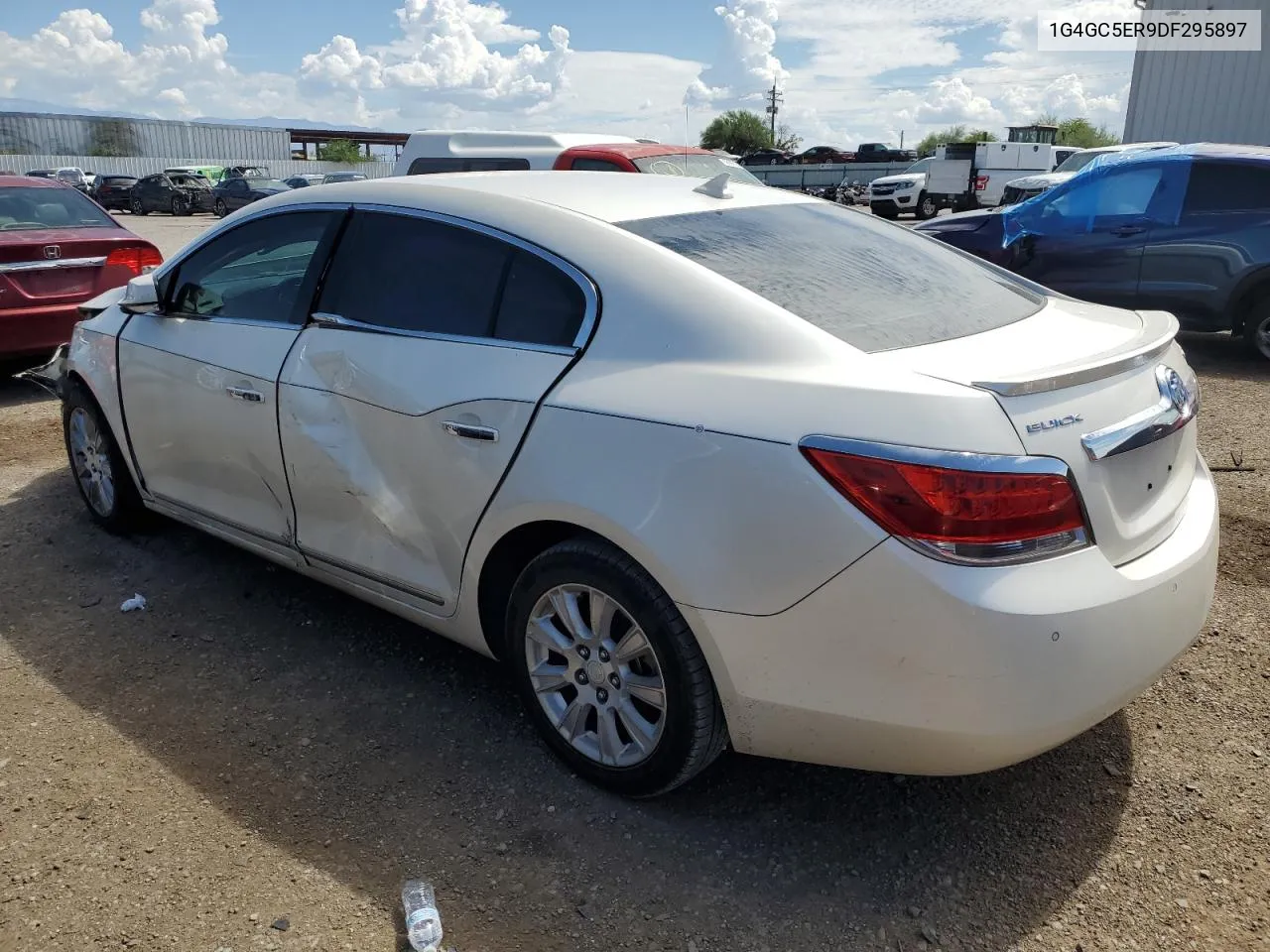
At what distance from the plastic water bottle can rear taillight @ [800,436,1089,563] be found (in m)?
1.35

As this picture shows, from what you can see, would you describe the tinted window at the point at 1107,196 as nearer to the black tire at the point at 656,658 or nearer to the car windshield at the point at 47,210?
the black tire at the point at 656,658

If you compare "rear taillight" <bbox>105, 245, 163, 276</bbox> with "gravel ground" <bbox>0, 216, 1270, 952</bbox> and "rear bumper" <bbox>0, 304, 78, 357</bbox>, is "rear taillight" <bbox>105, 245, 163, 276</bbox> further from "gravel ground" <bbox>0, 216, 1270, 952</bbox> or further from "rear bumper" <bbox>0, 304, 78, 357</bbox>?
"gravel ground" <bbox>0, 216, 1270, 952</bbox>

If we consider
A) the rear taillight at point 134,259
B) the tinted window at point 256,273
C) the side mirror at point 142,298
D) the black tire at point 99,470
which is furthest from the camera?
the rear taillight at point 134,259

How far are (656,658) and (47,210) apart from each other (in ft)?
24.0

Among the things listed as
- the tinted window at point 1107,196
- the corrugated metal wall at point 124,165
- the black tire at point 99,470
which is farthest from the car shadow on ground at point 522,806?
the corrugated metal wall at point 124,165

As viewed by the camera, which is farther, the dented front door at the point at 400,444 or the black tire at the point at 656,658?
the dented front door at the point at 400,444

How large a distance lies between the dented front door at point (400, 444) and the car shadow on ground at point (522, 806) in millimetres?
429

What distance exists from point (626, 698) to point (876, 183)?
31.1 m

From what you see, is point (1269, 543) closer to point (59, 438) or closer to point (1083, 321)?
point (1083, 321)

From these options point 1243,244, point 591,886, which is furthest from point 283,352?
point 1243,244

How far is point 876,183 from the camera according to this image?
31250 mm

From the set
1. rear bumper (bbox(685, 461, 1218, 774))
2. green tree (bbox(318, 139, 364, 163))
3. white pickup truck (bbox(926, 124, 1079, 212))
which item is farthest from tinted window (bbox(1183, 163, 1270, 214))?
green tree (bbox(318, 139, 364, 163))

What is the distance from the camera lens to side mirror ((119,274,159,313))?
4.09 metres

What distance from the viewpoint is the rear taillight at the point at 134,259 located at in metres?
7.39
